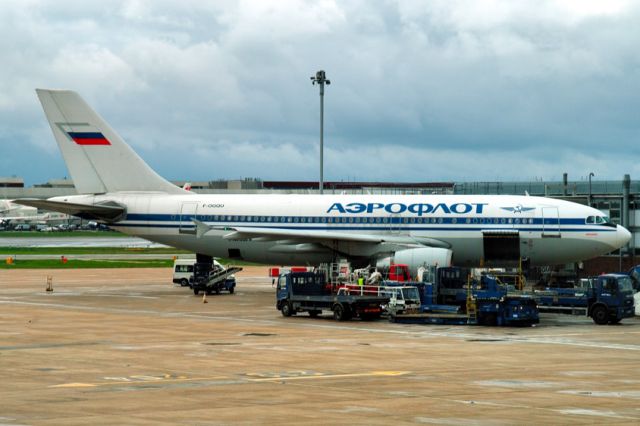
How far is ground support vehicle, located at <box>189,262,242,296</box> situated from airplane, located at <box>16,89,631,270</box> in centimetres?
98

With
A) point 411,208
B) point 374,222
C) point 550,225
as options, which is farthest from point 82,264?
point 550,225

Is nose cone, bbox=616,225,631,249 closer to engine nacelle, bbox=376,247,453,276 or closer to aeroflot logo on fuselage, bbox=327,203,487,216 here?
aeroflot logo on fuselage, bbox=327,203,487,216

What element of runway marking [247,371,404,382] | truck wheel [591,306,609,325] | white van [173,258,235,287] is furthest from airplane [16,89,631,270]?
runway marking [247,371,404,382]

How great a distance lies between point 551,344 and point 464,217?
2237cm

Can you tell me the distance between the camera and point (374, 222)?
60.1 metres

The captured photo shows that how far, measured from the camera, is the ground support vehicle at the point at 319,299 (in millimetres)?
46156

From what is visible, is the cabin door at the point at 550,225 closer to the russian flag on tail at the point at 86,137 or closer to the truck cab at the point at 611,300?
the truck cab at the point at 611,300

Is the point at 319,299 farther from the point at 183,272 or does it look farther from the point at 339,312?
the point at 183,272

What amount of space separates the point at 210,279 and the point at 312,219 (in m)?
7.67

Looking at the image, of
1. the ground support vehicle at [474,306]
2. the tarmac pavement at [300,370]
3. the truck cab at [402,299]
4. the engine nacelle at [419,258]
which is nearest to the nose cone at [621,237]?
the engine nacelle at [419,258]

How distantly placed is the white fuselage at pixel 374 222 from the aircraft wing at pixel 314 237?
1.11 ft

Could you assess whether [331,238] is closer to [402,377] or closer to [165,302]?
Result: [165,302]

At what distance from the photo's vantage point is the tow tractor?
6406cm

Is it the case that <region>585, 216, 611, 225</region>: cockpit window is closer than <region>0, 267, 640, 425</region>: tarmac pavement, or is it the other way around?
<region>0, 267, 640, 425</region>: tarmac pavement
